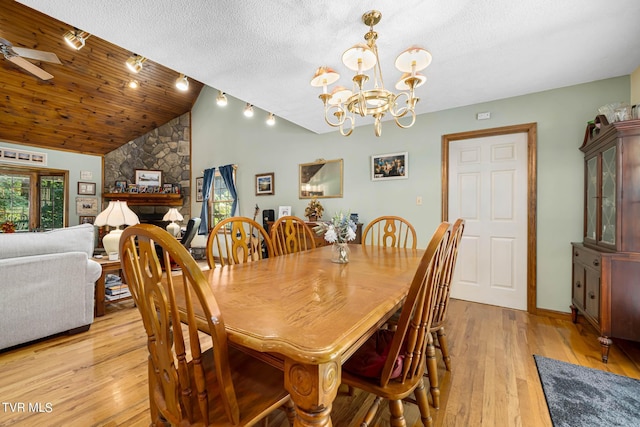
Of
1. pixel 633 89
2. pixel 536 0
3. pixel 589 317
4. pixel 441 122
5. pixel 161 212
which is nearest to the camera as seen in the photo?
pixel 536 0

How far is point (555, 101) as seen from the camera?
2748 mm

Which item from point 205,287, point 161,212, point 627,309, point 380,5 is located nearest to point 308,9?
point 380,5

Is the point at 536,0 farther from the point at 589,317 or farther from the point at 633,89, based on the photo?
the point at 589,317

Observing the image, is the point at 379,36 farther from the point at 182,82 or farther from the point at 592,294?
the point at 592,294

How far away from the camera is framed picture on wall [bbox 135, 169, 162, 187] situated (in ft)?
21.2

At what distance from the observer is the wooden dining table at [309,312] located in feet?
2.31

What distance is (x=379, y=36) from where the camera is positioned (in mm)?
1887

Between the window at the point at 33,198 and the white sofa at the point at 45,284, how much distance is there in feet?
14.9

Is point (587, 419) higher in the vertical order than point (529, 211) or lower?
lower

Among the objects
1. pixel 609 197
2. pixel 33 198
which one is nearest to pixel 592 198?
pixel 609 197

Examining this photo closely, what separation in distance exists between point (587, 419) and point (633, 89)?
9.20 feet

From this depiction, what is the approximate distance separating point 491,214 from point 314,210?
232 centimetres

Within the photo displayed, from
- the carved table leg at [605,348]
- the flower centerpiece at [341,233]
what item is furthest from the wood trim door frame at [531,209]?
the flower centerpiece at [341,233]

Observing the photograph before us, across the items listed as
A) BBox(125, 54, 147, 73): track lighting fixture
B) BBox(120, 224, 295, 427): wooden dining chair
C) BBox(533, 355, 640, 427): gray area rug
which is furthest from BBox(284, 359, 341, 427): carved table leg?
BBox(125, 54, 147, 73): track lighting fixture
